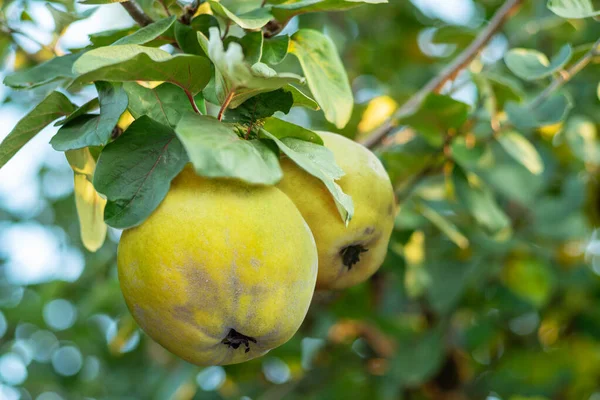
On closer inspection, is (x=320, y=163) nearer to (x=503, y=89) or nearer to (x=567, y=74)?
(x=567, y=74)

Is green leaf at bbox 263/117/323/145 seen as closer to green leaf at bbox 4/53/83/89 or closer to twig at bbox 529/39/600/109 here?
green leaf at bbox 4/53/83/89

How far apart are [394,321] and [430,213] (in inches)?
29.6

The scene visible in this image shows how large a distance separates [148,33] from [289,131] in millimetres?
235

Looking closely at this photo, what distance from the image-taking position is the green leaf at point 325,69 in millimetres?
1041

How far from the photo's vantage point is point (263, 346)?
2.85 feet

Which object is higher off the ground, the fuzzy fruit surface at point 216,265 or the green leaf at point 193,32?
the green leaf at point 193,32

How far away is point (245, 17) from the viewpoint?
940 mm

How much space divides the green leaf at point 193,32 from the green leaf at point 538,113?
0.72m

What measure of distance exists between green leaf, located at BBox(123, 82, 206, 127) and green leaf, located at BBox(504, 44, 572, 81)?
670 millimetres

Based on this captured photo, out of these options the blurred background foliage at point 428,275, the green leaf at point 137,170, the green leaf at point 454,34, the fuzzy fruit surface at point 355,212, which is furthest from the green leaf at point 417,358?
the green leaf at point 137,170

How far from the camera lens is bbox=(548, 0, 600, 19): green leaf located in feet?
3.30

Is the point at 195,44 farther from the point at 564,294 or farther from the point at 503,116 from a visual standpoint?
the point at 564,294

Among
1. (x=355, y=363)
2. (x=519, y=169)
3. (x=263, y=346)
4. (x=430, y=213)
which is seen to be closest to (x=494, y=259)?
(x=519, y=169)

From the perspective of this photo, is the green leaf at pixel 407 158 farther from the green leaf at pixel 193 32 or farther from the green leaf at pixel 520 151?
the green leaf at pixel 193 32
